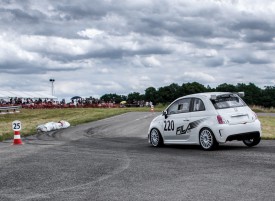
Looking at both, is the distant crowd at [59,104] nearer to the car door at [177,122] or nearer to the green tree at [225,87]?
the car door at [177,122]

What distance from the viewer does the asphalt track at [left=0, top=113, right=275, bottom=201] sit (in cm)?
779

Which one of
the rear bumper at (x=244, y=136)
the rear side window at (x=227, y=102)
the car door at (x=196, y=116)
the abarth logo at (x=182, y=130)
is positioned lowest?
the rear bumper at (x=244, y=136)

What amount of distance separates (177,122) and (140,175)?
5930mm

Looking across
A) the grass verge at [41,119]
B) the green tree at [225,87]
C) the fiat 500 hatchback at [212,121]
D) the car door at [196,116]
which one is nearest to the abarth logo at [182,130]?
the fiat 500 hatchback at [212,121]

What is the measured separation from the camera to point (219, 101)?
14.5 meters

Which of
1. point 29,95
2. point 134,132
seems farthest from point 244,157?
point 29,95

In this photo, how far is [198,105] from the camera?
583 inches

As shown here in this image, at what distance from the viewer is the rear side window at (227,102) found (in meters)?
14.4

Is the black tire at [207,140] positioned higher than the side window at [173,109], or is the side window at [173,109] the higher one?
the side window at [173,109]

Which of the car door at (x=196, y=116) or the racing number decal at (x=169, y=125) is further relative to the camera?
the racing number decal at (x=169, y=125)

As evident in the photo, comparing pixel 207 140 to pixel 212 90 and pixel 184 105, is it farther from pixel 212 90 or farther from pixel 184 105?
pixel 212 90

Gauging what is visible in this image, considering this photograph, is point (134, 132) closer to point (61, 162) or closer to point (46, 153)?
point (46, 153)

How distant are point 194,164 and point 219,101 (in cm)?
371

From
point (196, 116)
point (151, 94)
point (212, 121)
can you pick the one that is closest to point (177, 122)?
point (196, 116)
